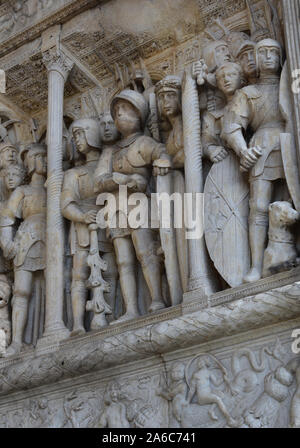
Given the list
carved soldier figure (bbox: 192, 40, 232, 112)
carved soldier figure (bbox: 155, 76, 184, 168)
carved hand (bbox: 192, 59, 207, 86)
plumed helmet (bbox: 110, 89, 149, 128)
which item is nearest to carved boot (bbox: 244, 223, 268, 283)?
carved soldier figure (bbox: 155, 76, 184, 168)

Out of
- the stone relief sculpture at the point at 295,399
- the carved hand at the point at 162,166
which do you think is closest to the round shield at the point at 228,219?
the carved hand at the point at 162,166

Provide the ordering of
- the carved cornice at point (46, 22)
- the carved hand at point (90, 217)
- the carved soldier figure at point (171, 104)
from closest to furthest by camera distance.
Result: 1. the carved soldier figure at point (171, 104)
2. the carved hand at point (90, 217)
3. the carved cornice at point (46, 22)

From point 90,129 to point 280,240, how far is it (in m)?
2.53

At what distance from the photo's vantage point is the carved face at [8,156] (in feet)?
27.4

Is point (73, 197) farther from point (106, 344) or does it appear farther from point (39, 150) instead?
point (106, 344)

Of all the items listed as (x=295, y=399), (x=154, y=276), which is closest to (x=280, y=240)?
(x=295, y=399)

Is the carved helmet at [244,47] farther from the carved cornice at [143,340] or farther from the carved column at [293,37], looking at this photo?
the carved cornice at [143,340]

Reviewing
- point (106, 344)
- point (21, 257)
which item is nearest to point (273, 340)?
point (106, 344)

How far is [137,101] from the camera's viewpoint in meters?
7.18

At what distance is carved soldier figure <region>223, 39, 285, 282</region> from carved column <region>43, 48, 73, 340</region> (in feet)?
5.87

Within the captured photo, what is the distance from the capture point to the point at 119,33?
7711 mm

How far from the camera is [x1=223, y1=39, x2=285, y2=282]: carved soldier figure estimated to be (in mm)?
5980
